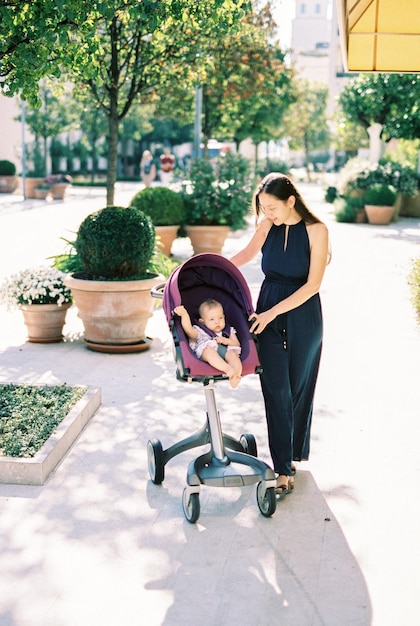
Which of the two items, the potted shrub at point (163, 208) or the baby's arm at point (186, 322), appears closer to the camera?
the baby's arm at point (186, 322)

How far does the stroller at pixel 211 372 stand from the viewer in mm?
4812

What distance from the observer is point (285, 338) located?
520 cm

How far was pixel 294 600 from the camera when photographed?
4.05 meters

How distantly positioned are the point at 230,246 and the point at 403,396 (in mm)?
10499

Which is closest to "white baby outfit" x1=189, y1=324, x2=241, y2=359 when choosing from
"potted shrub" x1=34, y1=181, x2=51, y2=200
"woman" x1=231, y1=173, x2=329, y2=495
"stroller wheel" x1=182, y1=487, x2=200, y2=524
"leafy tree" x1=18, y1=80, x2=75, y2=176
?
"woman" x1=231, y1=173, x2=329, y2=495

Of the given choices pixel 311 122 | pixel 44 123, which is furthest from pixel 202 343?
pixel 311 122

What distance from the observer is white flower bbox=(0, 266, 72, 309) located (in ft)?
29.0

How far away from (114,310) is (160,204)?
5.90m

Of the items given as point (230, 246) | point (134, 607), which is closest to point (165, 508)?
point (134, 607)

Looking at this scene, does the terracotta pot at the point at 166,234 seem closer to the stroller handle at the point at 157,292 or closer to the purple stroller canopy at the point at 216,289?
the stroller handle at the point at 157,292

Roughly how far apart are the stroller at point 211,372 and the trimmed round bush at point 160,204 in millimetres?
8836

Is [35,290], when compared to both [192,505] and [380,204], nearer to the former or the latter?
[192,505]

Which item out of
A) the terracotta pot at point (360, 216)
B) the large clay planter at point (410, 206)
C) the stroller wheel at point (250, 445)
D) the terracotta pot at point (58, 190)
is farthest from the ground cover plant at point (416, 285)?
the terracotta pot at point (58, 190)

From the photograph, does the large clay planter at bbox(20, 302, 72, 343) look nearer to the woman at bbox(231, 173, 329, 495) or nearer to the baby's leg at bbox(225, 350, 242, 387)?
the woman at bbox(231, 173, 329, 495)
